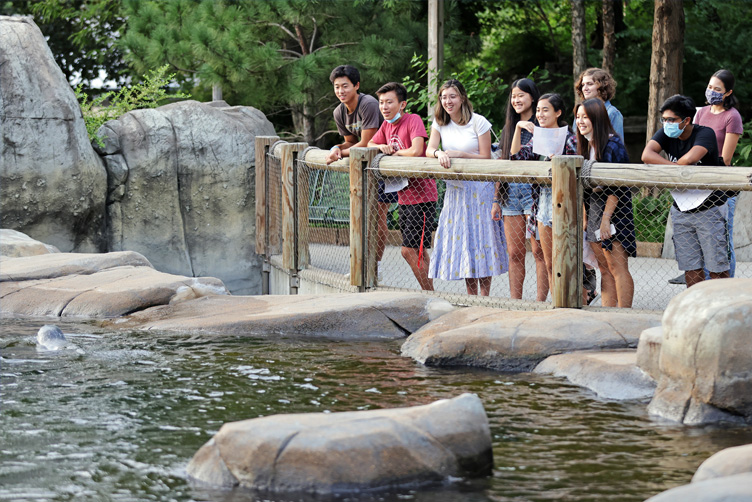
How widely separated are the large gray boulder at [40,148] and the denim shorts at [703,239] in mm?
6234

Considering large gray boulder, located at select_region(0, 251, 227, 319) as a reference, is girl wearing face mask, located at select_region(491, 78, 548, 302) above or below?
above

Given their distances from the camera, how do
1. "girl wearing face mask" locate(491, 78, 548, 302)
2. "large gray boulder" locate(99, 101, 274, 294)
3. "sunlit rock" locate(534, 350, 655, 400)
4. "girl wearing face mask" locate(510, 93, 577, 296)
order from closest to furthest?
1. "sunlit rock" locate(534, 350, 655, 400)
2. "girl wearing face mask" locate(510, 93, 577, 296)
3. "girl wearing face mask" locate(491, 78, 548, 302)
4. "large gray boulder" locate(99, 101, 274, 294)

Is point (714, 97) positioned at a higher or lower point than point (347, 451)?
higher

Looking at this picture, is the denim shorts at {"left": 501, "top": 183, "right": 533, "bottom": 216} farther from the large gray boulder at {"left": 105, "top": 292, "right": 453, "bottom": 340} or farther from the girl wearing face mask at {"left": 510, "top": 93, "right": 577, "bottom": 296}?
the large gray boulder at {"left": 105, "top": 292, "right": 453, "bottom": 340}

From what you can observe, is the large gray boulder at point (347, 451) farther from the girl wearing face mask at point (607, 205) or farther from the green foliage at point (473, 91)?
the green foliage at point (473, 91)

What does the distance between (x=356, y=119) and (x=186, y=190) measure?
3615 mm

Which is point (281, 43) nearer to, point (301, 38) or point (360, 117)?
point (301, 38)

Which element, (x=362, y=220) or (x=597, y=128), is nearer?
(x=597, y=128)

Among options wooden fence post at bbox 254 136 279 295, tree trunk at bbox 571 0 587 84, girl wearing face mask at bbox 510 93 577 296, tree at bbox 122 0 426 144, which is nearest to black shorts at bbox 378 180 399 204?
girl wearing face mask at bbox 510 93 577 296

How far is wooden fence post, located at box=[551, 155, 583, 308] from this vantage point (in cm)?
626

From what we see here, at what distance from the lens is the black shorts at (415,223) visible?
7.30m

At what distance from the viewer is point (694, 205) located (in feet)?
20.0

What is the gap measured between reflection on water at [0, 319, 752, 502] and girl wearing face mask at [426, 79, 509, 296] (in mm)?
852

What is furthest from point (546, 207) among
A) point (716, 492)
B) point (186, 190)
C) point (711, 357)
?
point (186, 190)
